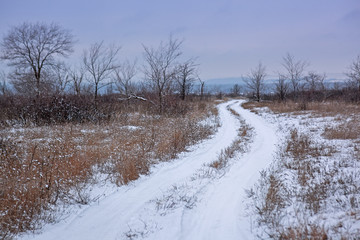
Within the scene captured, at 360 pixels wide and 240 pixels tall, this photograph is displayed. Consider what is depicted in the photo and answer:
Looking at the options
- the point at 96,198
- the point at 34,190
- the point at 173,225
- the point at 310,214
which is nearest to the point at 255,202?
the point at 310,214

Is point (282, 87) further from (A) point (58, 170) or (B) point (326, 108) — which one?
(A) point (58, 170)

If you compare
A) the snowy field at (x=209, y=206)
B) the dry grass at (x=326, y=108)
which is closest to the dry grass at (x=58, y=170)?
the snowy field at (x=209, y=206)

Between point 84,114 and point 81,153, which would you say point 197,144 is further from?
point 84,114

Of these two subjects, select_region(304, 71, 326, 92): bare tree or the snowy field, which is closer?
the snowy field

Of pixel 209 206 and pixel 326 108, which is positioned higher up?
pixel 326 108

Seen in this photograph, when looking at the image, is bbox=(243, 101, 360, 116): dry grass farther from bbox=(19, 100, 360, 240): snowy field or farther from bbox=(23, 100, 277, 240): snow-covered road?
bbox=(23, 100, 277, 240): snow-covered road

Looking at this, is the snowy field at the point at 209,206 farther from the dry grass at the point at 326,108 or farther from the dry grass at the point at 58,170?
the dry grass at the point at 326,108

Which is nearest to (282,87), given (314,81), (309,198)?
(314,81)

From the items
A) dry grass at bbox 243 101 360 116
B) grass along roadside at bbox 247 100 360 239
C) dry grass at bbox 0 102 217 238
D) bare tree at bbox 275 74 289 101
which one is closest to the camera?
grass along roadside at bbox 247 100 360 239

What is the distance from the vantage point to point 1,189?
3.67m

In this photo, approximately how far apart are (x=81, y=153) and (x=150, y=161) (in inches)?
87.8

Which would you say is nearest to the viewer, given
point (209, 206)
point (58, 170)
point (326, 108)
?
point (209, 206)

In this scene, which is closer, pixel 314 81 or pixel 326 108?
pixel 326 108

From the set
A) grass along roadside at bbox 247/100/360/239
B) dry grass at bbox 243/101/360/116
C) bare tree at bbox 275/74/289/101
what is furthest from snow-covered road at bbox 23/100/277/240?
bare tree at bbox 275/74/289/101
